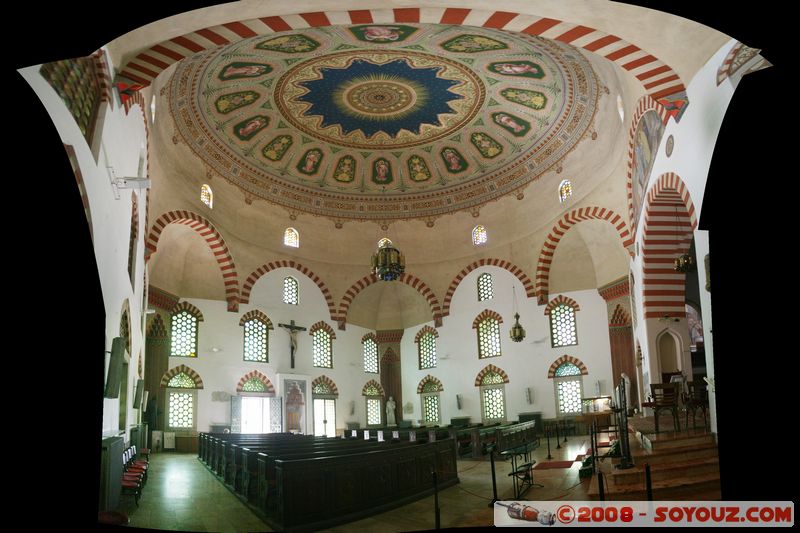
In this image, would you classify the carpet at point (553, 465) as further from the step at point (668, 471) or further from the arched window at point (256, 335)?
the arched window at point (256, 335)

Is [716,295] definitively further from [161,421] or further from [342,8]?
[161,421]

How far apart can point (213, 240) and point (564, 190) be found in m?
12.7

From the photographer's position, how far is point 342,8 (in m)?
7.48

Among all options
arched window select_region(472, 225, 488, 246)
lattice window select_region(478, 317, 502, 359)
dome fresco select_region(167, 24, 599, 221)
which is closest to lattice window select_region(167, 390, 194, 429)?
dome fresco select_region(167, 24, 599, 221)

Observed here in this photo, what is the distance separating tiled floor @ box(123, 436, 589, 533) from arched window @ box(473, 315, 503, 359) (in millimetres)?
11348

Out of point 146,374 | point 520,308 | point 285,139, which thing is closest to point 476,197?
point 520,308

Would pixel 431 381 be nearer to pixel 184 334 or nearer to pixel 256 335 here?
pixel 256 335

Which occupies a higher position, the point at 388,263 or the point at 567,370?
the point at 388,263

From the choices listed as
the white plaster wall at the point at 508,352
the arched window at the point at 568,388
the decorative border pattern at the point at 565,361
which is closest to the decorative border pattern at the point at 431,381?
the white plaster wall at the point at 508,352

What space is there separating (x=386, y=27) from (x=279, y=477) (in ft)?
38.0

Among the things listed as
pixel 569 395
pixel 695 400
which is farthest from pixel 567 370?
pixel 695 400

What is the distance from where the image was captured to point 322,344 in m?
24.8

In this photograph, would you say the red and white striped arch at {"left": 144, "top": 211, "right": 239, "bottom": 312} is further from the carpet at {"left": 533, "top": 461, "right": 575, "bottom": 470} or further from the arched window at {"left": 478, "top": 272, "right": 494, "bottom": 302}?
the carpet at {"left": 533, "top": 461, "right": 575, "bottom": 470}

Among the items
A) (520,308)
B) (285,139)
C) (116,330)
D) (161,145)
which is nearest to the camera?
(116,330)
